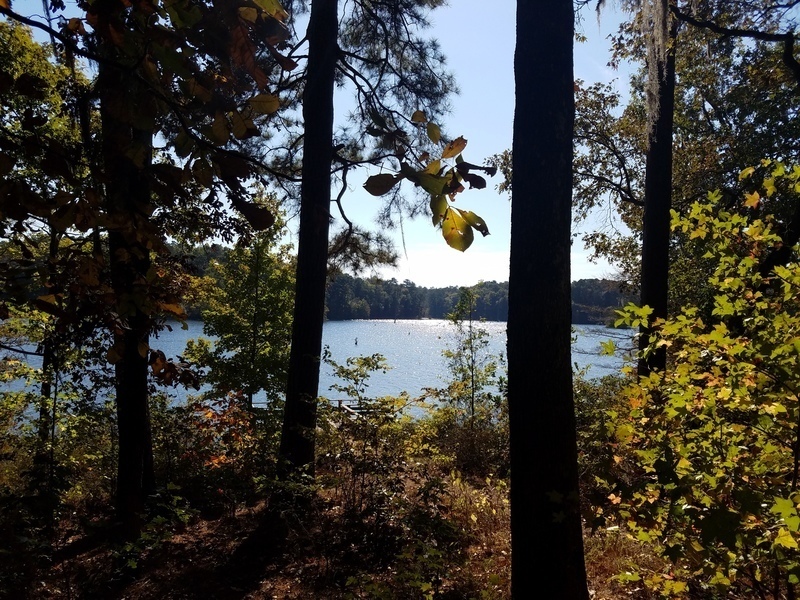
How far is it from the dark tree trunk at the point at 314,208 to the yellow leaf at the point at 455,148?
4502mm

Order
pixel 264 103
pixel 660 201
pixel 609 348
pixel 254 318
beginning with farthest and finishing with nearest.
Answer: pixel 254 318
pixel 660 201
pixel 609 348
pixel 264 103

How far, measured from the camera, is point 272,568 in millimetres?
4102

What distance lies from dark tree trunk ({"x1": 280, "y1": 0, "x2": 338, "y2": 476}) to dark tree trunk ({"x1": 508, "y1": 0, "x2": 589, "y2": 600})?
332 centimetres

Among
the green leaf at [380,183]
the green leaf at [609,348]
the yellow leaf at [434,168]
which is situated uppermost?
the yellow leaf at [434,168]

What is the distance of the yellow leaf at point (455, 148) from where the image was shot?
796mm

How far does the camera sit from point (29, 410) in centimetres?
839

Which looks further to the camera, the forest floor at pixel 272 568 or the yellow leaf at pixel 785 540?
the forest floor at pixel 272 568

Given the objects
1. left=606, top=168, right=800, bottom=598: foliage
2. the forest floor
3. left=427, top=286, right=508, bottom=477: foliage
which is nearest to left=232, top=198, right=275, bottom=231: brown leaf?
left=606, top=168, right=800, bottom=598: foliage

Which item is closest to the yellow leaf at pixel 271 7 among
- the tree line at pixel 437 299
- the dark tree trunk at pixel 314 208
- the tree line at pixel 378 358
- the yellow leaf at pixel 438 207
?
the tree line at pixel 378 358

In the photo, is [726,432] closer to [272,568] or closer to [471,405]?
[272,568]

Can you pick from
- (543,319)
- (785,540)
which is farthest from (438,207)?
(785,540)

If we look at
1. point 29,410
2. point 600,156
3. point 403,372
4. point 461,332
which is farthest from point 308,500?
point 403,372

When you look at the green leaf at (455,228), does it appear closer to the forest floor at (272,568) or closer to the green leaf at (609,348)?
the green leaf at (609,348)

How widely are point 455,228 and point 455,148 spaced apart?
0.44 feet
